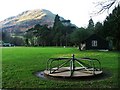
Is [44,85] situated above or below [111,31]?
below

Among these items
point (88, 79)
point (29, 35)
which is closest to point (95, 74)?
point (88, 79)

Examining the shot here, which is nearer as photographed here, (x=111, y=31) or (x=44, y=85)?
(x=44, y=85)

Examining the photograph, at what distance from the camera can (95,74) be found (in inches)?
465

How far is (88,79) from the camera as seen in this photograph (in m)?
11.2

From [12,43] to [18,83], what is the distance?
97938mm

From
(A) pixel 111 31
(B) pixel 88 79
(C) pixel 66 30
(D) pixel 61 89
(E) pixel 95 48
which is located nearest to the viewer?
(D) pixel 61 89

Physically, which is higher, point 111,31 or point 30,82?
point 111,31

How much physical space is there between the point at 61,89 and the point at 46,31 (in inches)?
3310

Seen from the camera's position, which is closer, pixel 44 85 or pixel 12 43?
pixel 44 85

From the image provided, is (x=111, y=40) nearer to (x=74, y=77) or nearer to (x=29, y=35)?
(x=74, y=77)

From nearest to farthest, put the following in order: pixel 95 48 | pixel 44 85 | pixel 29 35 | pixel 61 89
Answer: pixel 61 89 < pixel 44 85 < pixel 95 48 < pixel 29 35

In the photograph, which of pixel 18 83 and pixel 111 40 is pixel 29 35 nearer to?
pixel 111 40

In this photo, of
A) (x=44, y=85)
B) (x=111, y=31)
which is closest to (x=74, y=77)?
(x=44, y=85)

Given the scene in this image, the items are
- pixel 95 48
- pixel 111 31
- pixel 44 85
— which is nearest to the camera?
pixel 44 85
